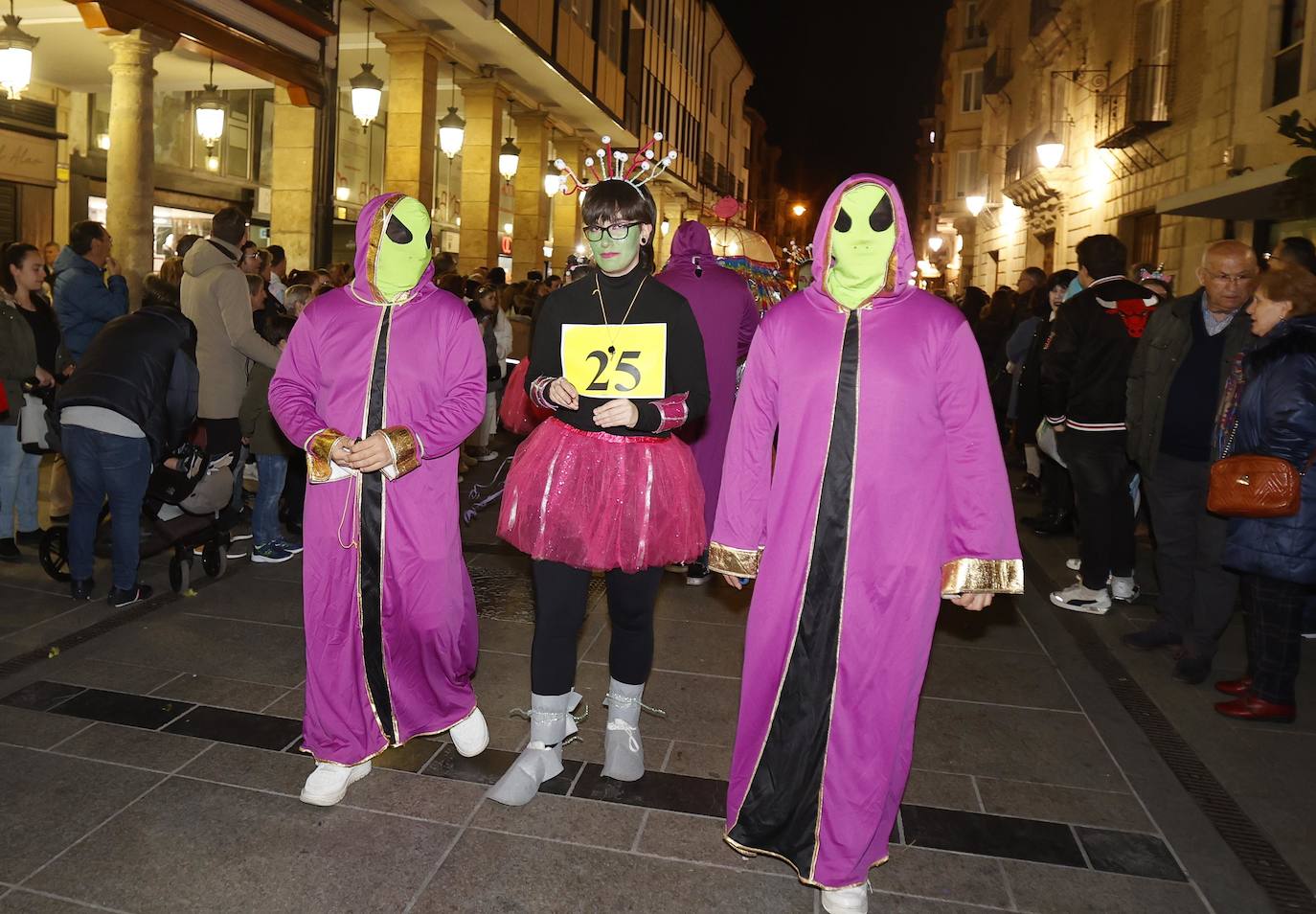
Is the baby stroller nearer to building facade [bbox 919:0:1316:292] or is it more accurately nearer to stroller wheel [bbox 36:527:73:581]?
stroller wheel [bbox 36:527:73:581]

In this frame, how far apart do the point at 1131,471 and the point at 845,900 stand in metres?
5.20

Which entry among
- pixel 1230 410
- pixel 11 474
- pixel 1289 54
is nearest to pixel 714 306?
pixel 1230 410

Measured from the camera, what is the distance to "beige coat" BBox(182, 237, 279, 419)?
6812mm

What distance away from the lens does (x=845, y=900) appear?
315cm

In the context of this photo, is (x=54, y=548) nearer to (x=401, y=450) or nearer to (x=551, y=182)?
(x=401, y=450)

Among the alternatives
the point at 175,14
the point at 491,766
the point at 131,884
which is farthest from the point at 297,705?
the point at 175,14

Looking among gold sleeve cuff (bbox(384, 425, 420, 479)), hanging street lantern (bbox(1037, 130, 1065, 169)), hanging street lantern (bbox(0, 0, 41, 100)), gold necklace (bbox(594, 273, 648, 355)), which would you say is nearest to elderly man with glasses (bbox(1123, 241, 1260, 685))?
gold necklace (bbox(594, 273, 648, 355))

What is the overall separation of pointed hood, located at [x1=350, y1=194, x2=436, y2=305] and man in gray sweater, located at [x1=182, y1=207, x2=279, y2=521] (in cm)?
335

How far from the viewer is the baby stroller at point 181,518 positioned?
20.6 ft

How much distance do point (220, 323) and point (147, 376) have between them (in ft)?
3.66

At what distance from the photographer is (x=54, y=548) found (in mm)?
6523

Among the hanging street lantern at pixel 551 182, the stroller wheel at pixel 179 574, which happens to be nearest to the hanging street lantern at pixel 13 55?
the stroller wheel at pixel 179 574

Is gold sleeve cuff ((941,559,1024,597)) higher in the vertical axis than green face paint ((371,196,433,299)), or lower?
lower

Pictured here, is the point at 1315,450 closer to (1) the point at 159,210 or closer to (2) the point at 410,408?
(2) the point at 410,408
